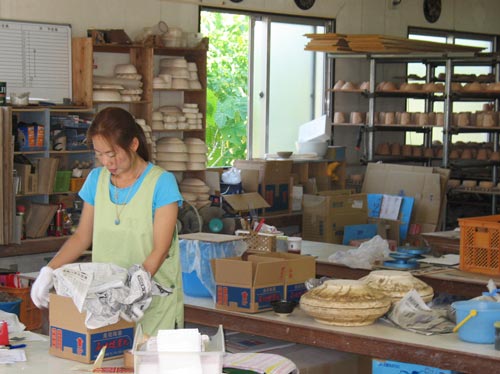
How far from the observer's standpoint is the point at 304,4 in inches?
398

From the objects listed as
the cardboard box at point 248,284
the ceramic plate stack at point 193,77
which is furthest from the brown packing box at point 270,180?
the cardboard box at point 248,284

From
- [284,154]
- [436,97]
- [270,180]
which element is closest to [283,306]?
[270,180]

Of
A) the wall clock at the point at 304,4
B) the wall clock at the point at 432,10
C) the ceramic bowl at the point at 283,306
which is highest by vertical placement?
the wall clock at the point at 432,10

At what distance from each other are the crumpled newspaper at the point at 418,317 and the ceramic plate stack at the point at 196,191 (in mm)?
4356

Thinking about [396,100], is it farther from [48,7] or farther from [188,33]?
[48,7]

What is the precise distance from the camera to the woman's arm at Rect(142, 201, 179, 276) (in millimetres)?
3594

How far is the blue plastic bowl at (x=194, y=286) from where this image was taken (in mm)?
4836

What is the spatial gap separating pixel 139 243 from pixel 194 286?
1.21 metres

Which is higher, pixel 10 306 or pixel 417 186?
pixel 417 186

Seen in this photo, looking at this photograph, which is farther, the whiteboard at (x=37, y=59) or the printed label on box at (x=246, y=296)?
the whiteboard at (x=37, y=59)

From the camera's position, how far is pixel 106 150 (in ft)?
11.8

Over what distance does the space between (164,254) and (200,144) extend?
5012 millimetres

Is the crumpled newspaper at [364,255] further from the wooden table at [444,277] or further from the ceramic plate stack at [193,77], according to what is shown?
the ceramic plate stack at [193,77]

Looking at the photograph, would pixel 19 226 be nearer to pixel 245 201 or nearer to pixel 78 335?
pixel 245 201
